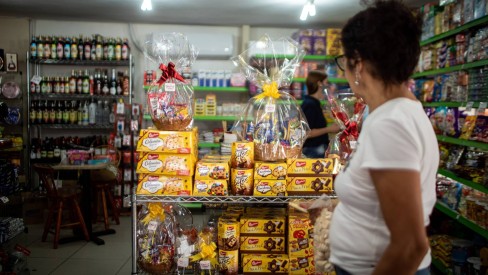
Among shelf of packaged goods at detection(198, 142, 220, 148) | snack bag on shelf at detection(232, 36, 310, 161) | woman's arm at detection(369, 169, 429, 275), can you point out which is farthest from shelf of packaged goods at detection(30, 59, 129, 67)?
woman's arm at detection(369, 169, 429, 275)

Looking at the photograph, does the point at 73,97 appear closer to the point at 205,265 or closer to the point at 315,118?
the point at 315,118

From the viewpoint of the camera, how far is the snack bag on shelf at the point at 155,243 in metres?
2.24

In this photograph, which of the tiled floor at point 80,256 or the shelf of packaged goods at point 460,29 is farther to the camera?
the tiled floor at point 80,256

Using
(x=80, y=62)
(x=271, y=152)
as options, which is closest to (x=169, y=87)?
(x=271, y=152)

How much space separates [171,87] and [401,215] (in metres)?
1.54

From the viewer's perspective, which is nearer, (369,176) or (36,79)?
(369,176)

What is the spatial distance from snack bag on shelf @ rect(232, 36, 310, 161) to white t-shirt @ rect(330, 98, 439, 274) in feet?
3.64

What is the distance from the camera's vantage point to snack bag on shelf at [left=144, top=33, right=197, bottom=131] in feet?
7.62

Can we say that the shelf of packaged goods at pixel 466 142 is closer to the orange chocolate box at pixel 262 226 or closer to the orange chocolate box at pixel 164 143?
the orange chocolate box at pixel 262 226

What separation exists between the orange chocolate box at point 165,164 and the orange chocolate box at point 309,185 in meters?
0.50

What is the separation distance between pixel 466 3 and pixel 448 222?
1.94m

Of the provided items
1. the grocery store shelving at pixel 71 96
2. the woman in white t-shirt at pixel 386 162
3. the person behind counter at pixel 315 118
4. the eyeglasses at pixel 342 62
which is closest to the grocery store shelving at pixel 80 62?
the grocery store shelving at pixel 71 96

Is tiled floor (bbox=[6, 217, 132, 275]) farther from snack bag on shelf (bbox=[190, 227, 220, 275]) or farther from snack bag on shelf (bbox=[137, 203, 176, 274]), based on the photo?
snack bag on shelf (bbox=[190, 227, 220, 275])

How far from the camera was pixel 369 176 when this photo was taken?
3.70 ft
